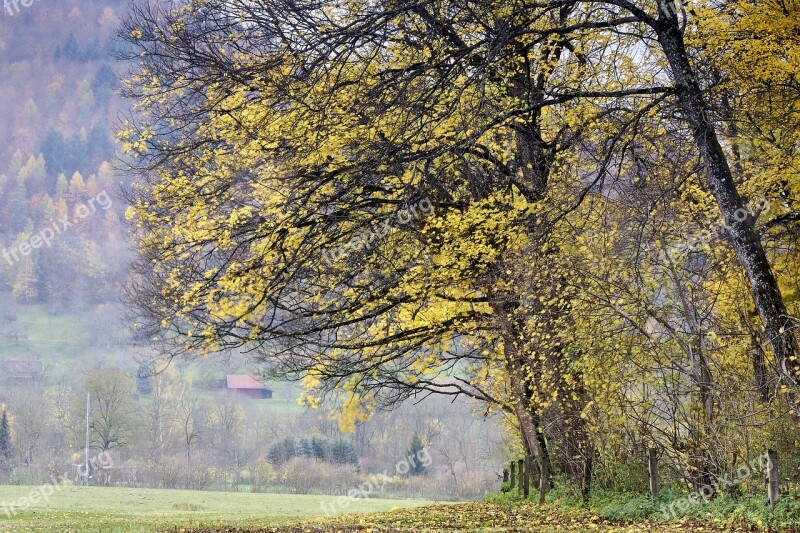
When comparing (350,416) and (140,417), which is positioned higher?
(140,417)

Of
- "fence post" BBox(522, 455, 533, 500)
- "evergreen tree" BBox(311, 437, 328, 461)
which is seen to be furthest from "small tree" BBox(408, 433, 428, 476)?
"fence post" BBox(522, 455, 533, 500)

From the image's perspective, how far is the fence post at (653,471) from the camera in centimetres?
1216

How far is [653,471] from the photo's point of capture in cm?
1225

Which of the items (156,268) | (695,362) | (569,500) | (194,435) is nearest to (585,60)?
(695,362)

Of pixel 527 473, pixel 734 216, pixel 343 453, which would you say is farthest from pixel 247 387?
pixel 734 216

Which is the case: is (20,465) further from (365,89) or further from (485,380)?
(365,89)

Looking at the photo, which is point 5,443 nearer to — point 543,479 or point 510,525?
point 543,479

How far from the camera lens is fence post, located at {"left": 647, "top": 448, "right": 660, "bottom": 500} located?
12164 millimetres

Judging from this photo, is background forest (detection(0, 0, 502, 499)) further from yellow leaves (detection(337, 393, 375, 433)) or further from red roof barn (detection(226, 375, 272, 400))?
yellow leaves (detection(337, 393, 375, 433))

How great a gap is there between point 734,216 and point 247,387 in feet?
315

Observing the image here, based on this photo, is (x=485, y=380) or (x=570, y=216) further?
(x=485, y=380)

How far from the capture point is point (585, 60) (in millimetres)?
12945

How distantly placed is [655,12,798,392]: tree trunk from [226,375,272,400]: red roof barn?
92.5 m

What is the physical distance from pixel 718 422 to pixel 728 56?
510 cm
